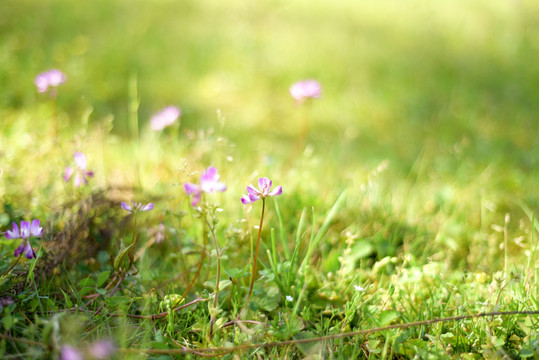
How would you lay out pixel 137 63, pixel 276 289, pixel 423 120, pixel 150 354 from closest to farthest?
pixel 150 354 < pixel 276 289 < pixel 423 120 < pixel 137 63

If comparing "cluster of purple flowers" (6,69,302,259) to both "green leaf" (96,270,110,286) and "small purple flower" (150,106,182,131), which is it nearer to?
"small purple flower" (150,106,182,131)

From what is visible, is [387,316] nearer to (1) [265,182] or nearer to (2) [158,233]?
(1) [265,182]

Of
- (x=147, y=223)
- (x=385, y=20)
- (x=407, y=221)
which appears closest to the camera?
(x=147, y=223)

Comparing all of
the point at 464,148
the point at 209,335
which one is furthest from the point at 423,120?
the point at 209,335

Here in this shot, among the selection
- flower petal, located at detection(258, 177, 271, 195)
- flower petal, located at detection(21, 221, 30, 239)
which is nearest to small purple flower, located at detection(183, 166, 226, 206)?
flower petal, located at detection(258, 177, 271, 195)

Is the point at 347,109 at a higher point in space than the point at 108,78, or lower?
lower

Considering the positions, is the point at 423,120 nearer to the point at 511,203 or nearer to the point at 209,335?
the point at 511,203

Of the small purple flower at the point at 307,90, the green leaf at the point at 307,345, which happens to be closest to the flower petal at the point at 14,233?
the green leaf at the point at 307,345
